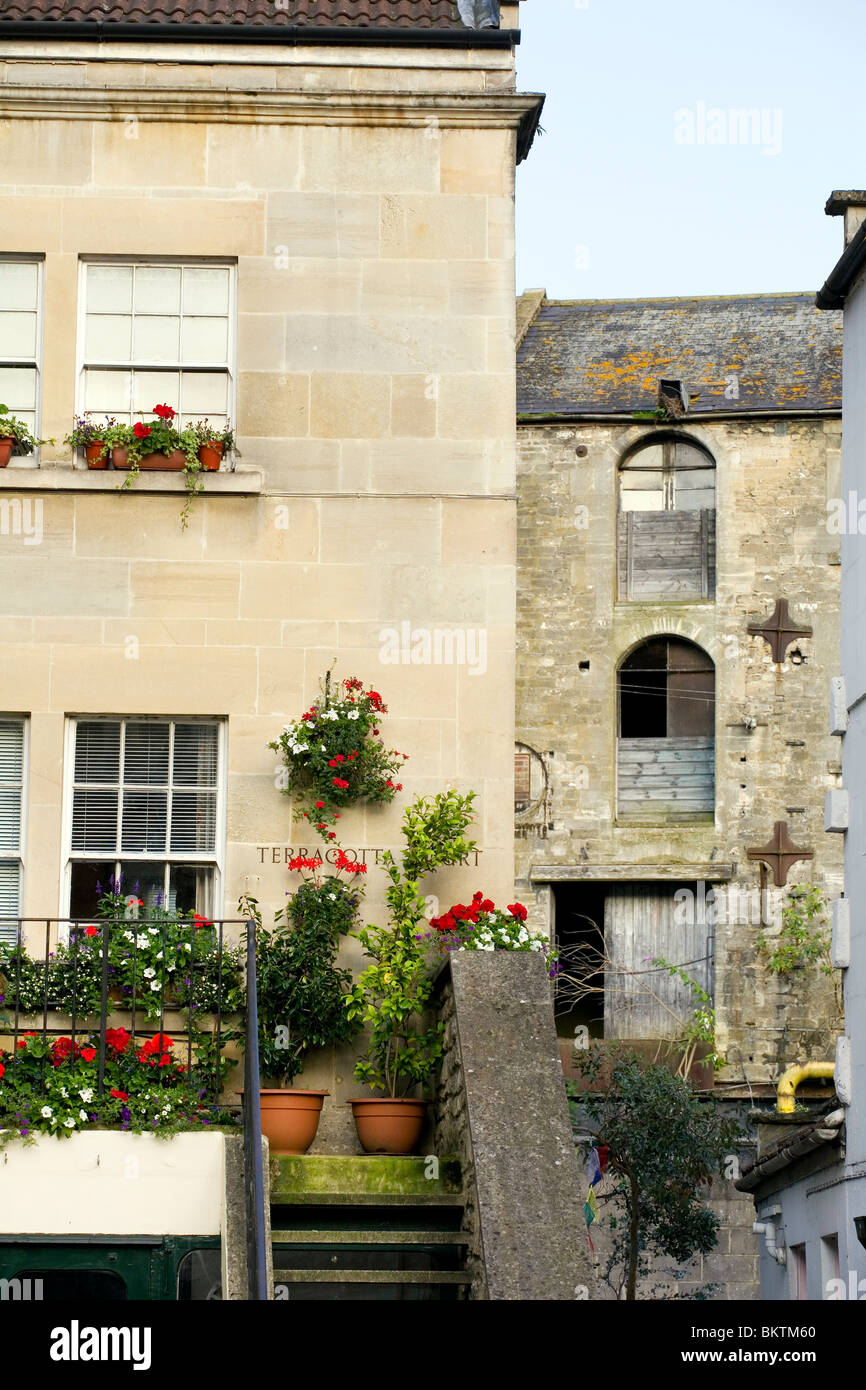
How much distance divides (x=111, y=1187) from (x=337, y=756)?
2905mm

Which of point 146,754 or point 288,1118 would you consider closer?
point 288,1118

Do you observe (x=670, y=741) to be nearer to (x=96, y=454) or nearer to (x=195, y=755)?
(x=195, y=755)

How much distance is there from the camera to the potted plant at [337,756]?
11.3 metres

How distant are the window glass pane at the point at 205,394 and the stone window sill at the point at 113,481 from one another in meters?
0.56

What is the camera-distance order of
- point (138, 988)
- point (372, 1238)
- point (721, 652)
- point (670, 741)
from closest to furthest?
point (372, 1238) < point (138, 988) < point (721, 652) < point (670, 741)

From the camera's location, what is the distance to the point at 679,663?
30.5m

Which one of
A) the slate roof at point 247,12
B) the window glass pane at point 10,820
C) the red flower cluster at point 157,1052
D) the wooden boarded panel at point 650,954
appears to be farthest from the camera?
the wooden boarded panel at point 650,954

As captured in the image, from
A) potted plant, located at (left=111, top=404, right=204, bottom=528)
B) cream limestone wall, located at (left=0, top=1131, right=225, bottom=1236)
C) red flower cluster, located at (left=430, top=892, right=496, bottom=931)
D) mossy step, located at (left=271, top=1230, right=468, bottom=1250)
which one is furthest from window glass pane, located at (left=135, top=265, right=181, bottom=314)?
mossy step, located at (left=271, top=1230, right=468, bottom=1250)

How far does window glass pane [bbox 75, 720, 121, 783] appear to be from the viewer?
38.3ft

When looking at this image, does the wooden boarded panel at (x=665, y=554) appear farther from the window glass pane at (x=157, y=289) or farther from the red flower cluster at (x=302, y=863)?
the red flower cluster at (x=302, y=863)

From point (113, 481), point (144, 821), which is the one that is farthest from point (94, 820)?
point (113, 481)

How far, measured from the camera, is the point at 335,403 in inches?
472

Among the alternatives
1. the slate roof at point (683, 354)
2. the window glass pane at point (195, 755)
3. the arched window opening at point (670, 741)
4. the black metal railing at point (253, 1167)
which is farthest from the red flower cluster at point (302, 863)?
the slate roof at point (683, 354)
